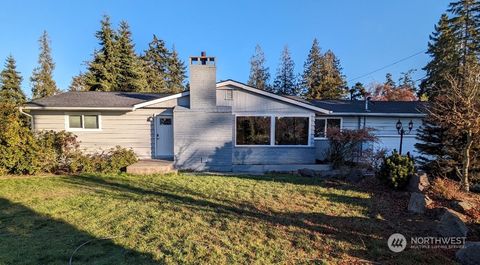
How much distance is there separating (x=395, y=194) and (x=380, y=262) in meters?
3.72

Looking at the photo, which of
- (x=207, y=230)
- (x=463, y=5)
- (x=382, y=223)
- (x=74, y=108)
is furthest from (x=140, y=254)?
(x=463, y=5)

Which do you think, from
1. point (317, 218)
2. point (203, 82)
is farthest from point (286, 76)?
point (317, 218)

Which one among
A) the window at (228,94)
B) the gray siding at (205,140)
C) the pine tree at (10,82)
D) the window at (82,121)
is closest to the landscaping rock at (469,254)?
the gray siding at (205,140)

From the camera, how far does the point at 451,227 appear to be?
4191mm

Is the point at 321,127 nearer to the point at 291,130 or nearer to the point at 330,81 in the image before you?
the point at 291,130

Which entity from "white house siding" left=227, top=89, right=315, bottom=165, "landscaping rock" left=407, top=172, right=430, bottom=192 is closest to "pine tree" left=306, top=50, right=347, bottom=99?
"white house siding" left=227, top=89, right=315, bottom=165

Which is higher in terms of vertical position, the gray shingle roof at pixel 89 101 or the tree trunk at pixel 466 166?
the gray shingle roof at pixel 89 101

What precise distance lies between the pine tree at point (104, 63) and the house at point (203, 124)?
13290mm

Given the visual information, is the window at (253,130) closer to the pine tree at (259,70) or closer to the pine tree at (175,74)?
the pine tree at (259,70)

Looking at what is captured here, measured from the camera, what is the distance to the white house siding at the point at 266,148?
10820 mm

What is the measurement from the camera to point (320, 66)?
33531 millimetres

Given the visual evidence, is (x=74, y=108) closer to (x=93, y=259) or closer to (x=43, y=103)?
(x=43, y=103)

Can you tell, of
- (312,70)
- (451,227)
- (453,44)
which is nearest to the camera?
(451,227)

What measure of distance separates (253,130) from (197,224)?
6723 millimetres
